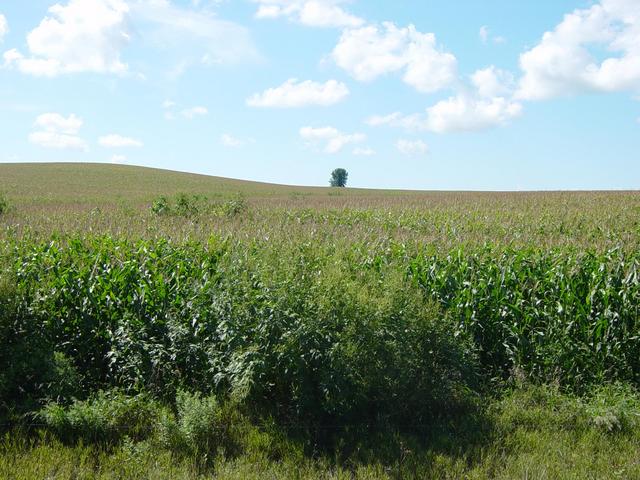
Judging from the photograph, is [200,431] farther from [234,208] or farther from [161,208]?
[161,208]

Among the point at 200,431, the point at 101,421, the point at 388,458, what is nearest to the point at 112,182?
the point at 101,421

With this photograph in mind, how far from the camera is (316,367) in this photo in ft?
17.5

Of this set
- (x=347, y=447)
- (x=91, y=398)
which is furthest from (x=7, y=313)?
(x=347, y=447)

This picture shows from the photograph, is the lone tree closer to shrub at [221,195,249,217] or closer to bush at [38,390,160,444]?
shrub at [221,195,249,217]

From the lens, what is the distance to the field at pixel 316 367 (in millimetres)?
5078

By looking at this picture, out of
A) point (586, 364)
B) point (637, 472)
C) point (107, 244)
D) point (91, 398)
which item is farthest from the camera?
point (107, 244)

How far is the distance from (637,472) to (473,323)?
2.58m

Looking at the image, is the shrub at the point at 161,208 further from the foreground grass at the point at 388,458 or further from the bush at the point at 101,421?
the foreground grass at the point at 388,458

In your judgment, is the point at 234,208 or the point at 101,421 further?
the point at 234,208

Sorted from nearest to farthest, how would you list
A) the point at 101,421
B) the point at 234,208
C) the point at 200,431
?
1. the point at 200,431
2. the point at 101,421
3. the point at 234,208

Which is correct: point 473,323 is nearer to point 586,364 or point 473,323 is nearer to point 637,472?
point 586,364

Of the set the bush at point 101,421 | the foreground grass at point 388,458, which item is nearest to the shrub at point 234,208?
the bush at point 101,421

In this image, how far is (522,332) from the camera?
7.02m

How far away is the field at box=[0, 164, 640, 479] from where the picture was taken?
5078 millimetres
